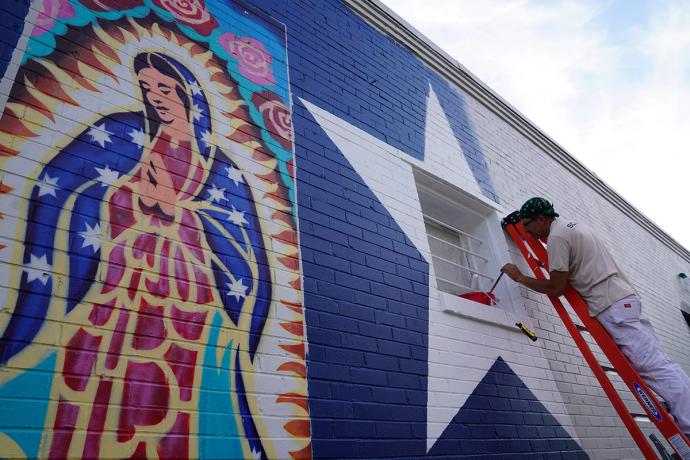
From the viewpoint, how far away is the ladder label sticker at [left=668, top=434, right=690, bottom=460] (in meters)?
2.72

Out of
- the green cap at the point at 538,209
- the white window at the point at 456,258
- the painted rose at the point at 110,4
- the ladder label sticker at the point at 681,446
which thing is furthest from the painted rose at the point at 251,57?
the ladder label sticker at the point at 681,446

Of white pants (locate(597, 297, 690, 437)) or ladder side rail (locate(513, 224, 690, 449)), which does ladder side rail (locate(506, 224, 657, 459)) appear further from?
white pants (locate(597, 297, 690, 437))

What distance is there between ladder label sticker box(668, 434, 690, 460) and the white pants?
123mm

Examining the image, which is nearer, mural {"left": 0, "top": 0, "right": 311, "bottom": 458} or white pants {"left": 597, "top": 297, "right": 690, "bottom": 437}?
mural {"left": 0, "top": 0, "right": 311, "bottom": 458}

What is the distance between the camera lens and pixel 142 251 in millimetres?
2006

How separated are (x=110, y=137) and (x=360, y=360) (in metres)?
1.78

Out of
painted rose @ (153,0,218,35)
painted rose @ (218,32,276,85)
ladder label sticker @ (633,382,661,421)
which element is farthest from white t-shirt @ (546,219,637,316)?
painted rose @ (153,0,218,35)

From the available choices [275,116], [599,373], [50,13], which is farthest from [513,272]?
[50,13]

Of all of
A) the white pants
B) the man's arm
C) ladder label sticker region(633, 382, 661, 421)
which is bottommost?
ladder label sticker region(633, 382, 661, 421)

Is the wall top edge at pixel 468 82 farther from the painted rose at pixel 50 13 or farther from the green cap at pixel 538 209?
the painted rose at pixel 50 13

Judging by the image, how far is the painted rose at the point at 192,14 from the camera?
9.11 ft

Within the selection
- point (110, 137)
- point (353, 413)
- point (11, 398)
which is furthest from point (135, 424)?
point (110, 137)

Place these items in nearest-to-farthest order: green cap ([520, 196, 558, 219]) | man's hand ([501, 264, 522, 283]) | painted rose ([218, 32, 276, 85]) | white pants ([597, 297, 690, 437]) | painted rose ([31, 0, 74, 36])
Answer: painted rose ([31, 0, 74, 36])
white pants ([597, 297, 690, 437])
painted rose ([218, 32, 276, 85])
man's hand ([501, 264, 522, 283])
green cap ([520, 196, 558, 219])

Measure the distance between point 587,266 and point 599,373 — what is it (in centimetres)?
81
